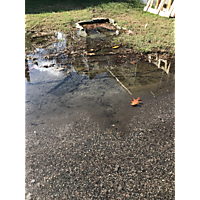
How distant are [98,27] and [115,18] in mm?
1782

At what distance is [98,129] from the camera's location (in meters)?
3.12

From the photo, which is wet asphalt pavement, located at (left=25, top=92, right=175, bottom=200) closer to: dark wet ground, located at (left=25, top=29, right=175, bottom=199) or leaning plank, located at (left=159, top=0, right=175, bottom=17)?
dark wet ground, located at (left=25, top=29, right=175, bottom=199)

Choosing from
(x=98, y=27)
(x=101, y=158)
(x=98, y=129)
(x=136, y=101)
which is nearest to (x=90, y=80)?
(x=136, y=101)

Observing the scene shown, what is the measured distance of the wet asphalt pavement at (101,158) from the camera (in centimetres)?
221

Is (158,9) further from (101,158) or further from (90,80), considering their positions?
(101,158)

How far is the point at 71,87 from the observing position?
4285 mm

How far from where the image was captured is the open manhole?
781 cm

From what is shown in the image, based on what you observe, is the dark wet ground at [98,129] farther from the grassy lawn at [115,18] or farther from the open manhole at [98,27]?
the open manhole at [98,27]

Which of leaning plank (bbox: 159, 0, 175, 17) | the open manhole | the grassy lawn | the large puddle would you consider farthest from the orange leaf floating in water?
leaning plank (bbox: 159, 0, 175, 17)

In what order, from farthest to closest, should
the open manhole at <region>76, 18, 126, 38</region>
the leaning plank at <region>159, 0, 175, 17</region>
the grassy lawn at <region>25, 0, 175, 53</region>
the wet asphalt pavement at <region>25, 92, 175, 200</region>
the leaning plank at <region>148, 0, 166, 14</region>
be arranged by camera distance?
the leaning plank at <region>148, 0, 166, 14</region>
the leaning plank at <region>159, 0, 175, 17</region>
the open manhole at <region>76, 18, 126, 38</region>
the grassy lawn at <region>25, 0, 175, 53</region>
the wet asphalt pavement at <region>25, 92, 175, 200</region>

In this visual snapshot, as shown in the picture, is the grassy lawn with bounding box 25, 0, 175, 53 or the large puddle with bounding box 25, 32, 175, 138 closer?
the large puddle with bounding box 25, 32, 175, 138

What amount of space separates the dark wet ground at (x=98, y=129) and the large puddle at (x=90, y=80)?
0.02 meters

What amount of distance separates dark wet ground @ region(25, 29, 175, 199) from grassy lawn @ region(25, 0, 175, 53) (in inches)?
61.5
